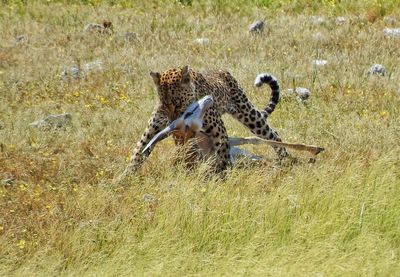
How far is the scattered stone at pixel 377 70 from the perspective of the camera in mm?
14213

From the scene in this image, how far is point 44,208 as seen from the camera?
29.5 ft

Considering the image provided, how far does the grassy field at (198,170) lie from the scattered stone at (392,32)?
0.87 ft

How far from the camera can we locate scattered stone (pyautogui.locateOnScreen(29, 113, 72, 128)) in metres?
11.8

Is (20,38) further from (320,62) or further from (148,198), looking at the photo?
(148,198)

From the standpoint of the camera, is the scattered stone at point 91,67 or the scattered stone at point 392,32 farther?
the scattered stone at point 392,32

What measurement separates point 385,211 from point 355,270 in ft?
4.11

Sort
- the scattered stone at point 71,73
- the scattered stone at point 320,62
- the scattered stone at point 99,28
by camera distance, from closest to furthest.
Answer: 1. the scattered stone at point 71,73
2. the scattered stone at point 320,62
3. the scattered stone at point 99,28

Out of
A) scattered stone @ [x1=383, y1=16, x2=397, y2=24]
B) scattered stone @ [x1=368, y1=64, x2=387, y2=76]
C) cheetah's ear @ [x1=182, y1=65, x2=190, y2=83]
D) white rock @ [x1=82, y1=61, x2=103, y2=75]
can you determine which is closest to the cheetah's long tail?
cheetah's ear @ [x1=182, y1=65, x2=190, y2=83]

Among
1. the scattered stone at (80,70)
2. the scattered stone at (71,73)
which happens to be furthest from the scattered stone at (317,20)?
the scattered stone at (71,73)

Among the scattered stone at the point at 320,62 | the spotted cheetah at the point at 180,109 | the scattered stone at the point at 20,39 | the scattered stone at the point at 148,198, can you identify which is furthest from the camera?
the scattered stone at the point at 20,39

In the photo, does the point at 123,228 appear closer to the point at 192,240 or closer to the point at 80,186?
the point at 192,240

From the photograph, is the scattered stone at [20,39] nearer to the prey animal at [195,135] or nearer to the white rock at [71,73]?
the white rock at [71,73]

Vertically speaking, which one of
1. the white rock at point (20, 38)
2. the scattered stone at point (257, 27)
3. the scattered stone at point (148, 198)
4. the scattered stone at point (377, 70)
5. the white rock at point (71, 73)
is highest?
the scattered stone at point (148, 198)

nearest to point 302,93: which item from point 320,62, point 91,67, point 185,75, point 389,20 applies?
point 320,62
